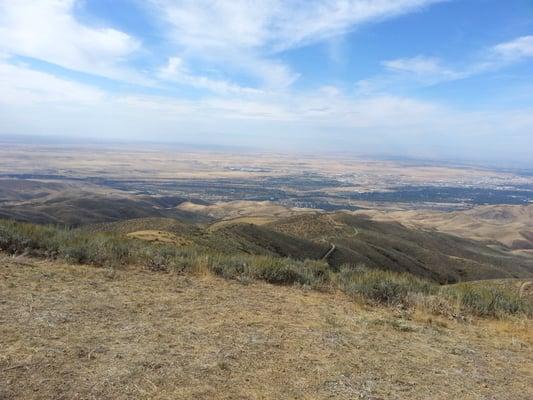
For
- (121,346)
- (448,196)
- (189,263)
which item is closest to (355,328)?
(121,346)

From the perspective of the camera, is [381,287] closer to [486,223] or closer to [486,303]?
[486,303]

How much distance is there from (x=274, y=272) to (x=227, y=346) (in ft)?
16.7

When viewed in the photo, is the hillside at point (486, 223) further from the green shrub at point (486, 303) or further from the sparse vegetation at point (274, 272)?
the sparse vegetation at point (274, 272)

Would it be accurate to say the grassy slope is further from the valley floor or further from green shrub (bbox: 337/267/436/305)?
the valley floor

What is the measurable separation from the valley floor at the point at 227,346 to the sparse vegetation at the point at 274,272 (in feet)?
2.72

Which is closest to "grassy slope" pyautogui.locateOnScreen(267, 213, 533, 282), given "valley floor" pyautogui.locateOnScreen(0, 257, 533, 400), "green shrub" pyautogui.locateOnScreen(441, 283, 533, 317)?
"green shrub" pyautogui.locateOnScreen(441, 283, 533, 317)

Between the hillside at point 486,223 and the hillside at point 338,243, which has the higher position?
the hillside at point 338,243

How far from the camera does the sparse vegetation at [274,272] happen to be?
412 inches

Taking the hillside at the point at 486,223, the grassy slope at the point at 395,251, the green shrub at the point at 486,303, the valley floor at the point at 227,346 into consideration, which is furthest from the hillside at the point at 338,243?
the hillside at the point at 486,223

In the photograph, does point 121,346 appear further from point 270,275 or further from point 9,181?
point 9,181

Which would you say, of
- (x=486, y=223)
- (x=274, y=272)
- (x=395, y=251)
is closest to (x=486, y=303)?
(x=274, y=272)

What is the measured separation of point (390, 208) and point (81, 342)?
147013 millimetres

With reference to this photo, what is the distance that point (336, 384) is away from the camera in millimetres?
5840

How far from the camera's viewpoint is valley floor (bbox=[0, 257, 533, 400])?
5492 mm
